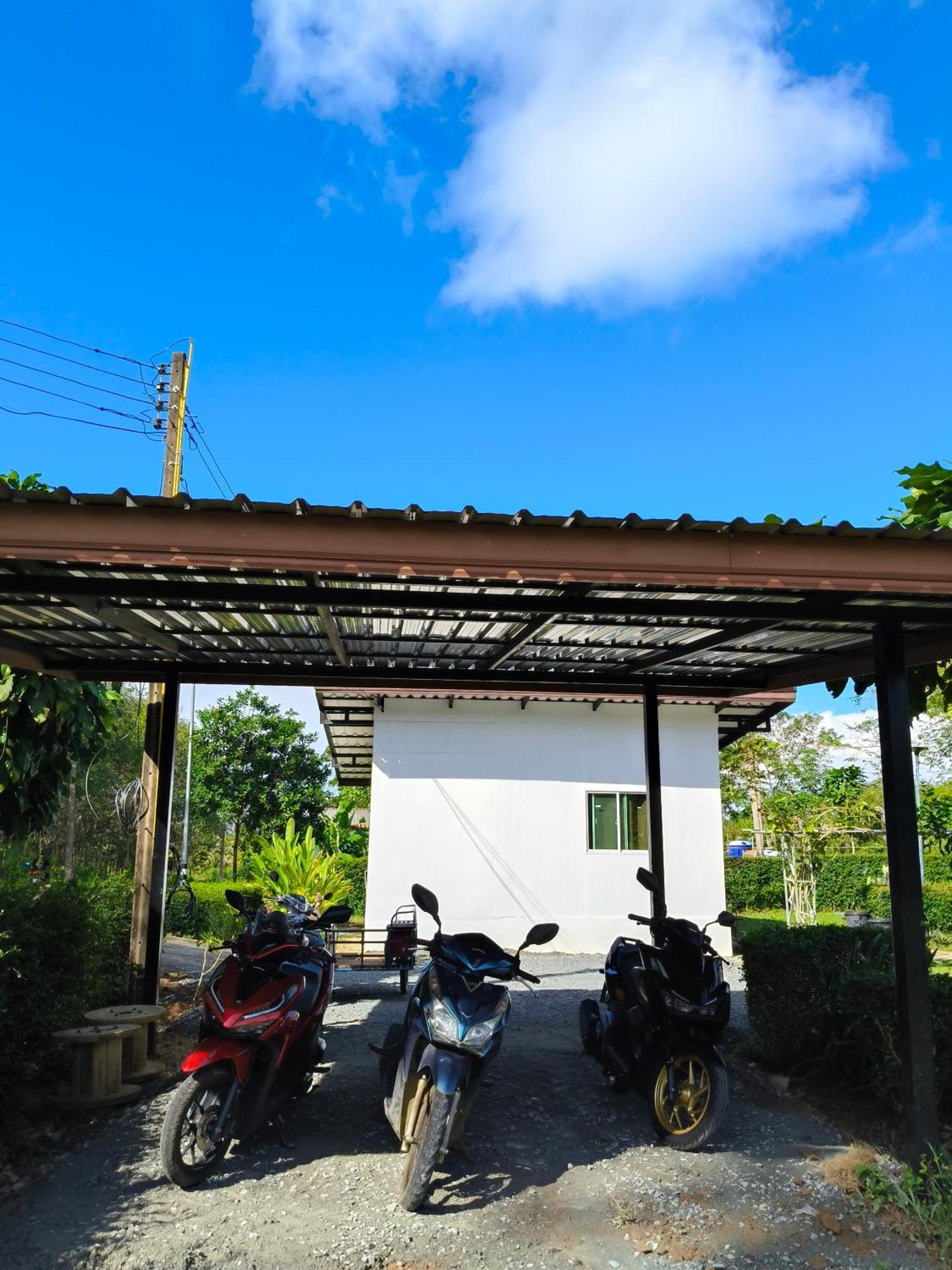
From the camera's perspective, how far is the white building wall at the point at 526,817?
12977mm

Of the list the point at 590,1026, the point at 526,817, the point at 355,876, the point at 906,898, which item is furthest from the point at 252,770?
the point at 906,898

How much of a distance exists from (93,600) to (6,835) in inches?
189

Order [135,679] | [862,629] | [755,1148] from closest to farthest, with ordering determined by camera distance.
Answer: [755,1148], [862,629], [135,679]

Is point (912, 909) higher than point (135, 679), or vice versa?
point (135, 679)

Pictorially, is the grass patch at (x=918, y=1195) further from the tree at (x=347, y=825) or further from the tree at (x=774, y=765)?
the tree at (x=774, y=765)

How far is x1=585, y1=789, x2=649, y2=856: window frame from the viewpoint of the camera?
43.7ft

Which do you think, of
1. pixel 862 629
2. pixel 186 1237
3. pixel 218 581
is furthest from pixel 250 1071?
pixel 862 629

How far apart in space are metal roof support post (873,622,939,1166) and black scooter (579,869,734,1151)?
0.85 metres

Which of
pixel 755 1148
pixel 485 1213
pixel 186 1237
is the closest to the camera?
pixel 186 1237

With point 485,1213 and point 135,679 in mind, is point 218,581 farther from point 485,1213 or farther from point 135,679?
point 485,1213

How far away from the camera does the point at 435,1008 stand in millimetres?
4086

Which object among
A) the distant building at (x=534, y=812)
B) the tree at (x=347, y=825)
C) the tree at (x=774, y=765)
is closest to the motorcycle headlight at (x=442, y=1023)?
the distant building at (x=534, y=812)

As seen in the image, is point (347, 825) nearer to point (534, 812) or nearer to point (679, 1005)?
→ point (534, 812)

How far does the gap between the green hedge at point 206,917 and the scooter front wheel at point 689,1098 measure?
10.7m
